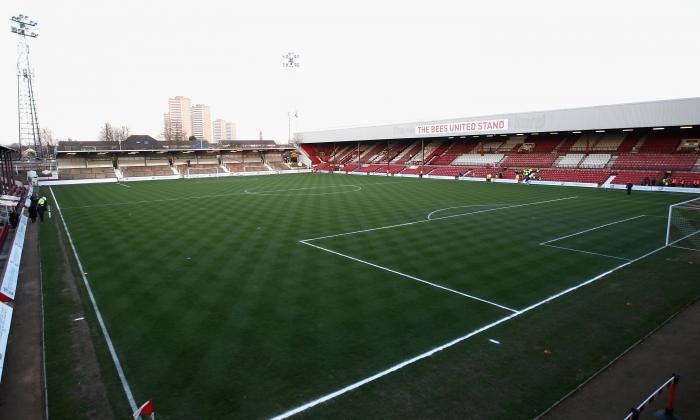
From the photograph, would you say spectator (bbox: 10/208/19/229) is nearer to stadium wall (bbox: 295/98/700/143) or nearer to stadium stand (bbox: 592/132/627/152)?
stadium wall (bbox: 295/98/700/143)

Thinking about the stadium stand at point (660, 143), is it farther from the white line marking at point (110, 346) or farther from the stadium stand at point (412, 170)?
the white line marking at point (110, 346)

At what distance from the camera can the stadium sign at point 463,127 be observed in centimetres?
4607

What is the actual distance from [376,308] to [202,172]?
5983 centimetres

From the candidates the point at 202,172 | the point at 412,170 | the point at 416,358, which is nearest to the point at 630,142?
the point at 412,170

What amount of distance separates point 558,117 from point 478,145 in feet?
51.7

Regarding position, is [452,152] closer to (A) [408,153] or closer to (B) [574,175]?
(A) [408,153]

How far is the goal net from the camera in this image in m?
15.6

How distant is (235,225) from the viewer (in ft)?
67.1

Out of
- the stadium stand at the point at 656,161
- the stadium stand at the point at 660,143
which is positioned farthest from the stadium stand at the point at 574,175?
the stadium stand at the point at 660,143

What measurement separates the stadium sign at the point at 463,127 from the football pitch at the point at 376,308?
27663 mm

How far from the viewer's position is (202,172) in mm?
63656

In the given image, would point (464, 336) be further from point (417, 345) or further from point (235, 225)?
point (235, 225)

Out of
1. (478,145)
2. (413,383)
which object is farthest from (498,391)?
(478,145)

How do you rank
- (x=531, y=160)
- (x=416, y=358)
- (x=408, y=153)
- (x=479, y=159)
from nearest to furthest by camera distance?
1. (x=416, y=358)
2. (x=531, y=160)
3. (x=479, y=159)
4. (x=408, y=153)
